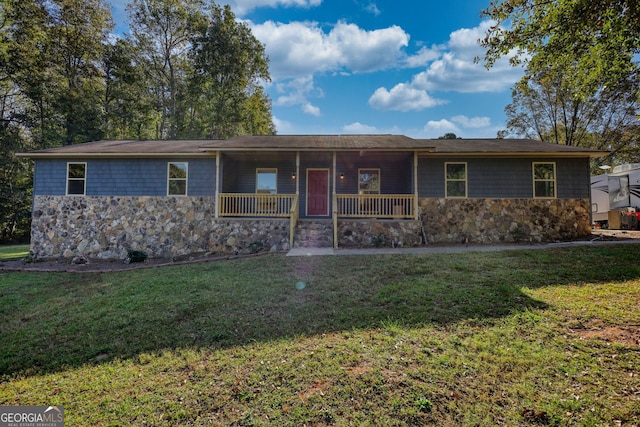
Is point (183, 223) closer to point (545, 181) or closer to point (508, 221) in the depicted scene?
point (508, 221)

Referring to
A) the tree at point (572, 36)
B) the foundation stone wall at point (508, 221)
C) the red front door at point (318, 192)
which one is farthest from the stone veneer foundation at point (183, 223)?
the tree at point (572, 36)

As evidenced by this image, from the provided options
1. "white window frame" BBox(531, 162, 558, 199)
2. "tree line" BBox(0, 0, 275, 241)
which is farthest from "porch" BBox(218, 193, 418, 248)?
"tree line" BBox(0, 0, 275, 241)

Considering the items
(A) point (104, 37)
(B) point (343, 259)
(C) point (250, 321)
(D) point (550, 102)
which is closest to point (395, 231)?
(B) point (343, 259)

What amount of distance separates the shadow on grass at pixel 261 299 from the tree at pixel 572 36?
4.29m

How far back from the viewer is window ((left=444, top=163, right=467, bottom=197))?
1073cm

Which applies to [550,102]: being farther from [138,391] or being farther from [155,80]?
[155,80]

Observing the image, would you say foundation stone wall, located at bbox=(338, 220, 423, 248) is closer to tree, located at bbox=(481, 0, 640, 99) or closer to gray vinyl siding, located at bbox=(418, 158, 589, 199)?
gray vinyl siding, located at bbox=(418, 158, 589, 199)

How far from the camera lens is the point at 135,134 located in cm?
2303

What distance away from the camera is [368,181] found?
40.4 feet

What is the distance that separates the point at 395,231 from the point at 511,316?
5.86m

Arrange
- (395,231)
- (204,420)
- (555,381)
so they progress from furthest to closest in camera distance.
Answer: (395,231), (555,381), (204,420)

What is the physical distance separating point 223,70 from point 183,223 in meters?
16.5

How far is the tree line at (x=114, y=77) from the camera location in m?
18.0

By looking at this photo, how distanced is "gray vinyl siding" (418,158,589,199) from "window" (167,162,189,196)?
29.6ft
